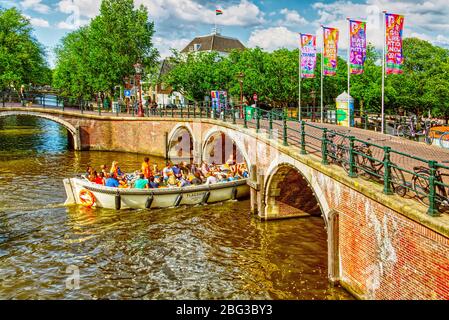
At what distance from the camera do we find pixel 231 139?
22.9 metres

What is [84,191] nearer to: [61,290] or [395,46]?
[61,290]

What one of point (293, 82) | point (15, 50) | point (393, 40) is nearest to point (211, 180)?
point (393, 40)

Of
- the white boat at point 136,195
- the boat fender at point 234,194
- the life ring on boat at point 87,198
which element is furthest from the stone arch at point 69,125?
the boat fender at point 234,194

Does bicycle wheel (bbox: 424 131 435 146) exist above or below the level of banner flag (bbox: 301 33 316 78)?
below

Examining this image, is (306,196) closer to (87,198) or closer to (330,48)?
(87,198)

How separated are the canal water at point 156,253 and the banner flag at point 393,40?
7218 mm

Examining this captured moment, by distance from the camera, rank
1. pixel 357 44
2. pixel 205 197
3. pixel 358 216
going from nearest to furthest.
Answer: pixel 358 216
pixel 205 197
pixel 357 44

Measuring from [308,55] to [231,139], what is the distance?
248 inches

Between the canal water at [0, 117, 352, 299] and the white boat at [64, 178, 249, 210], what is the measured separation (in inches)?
14.2

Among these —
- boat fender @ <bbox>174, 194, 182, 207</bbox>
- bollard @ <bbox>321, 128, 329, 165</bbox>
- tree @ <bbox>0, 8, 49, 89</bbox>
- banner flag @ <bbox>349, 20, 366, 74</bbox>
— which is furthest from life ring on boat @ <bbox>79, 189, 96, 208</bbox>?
tree @ <bbox>0, 8, 49, 89</bbox>

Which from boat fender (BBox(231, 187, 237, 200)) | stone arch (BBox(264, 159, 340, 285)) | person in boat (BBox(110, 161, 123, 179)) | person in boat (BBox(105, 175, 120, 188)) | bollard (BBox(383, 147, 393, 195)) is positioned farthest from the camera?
boat fender (BBox(231, 187, 237, 200))

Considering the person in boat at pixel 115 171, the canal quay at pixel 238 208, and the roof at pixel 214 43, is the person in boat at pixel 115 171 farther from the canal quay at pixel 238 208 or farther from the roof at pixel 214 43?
the roof at pixel 214 43

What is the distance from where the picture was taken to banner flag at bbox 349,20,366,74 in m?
20.4

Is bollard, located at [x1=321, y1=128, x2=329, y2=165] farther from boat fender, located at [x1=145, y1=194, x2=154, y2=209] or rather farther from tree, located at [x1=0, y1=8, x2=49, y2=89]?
tree, located at [x1=0, y1=8, x2=49, y2=89]
